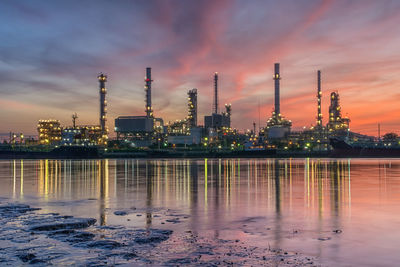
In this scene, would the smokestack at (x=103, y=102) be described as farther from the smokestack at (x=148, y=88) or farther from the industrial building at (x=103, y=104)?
the smokestack at (x=148, y=88)

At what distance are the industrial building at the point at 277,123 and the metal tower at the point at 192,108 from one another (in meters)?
27.7

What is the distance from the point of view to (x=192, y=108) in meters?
144

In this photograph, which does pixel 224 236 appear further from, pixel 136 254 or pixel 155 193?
pixel 155 193

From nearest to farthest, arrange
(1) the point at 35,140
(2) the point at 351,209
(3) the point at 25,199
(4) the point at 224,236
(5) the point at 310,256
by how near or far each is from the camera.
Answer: (5) the point at 310,256 < (4) the point at 224,236 < (2) the point at 351,209 < (3) the point at 25,199 < (1) the point at 35,140

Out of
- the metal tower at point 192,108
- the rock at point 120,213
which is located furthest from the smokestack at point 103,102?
the rock at point 120,213

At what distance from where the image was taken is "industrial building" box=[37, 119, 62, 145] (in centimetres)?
16500

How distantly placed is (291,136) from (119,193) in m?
129

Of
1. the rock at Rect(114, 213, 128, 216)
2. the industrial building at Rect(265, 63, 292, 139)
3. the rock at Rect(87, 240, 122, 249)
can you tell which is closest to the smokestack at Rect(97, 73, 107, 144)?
the industrial building at Rect(265, 63, 292, 139)

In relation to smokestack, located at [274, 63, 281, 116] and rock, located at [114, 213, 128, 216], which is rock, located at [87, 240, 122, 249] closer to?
rock, located at [114, 213, 128, 216]

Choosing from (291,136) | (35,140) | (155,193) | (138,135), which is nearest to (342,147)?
(291,136)

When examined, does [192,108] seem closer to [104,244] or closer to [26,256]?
[104,244]

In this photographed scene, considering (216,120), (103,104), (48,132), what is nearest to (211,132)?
(216,120)

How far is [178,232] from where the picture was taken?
10.1 meters

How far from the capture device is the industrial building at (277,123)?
13712 centimetres
